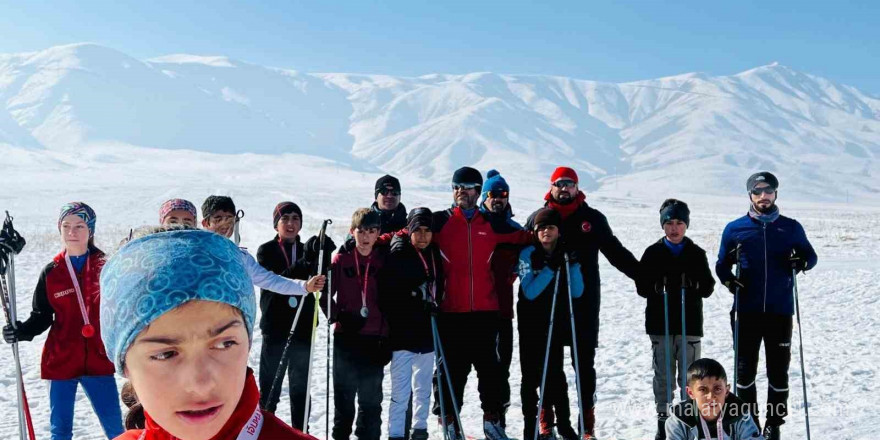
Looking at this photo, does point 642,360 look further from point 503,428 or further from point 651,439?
point 503,428

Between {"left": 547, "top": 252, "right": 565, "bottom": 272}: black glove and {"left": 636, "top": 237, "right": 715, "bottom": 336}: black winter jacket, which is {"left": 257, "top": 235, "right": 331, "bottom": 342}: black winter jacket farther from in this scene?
{"left": 636, "top": 237, "right": 715, "bottom": 336}: black winter jacket

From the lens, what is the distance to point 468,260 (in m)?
5.22

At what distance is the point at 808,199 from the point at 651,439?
141 meters

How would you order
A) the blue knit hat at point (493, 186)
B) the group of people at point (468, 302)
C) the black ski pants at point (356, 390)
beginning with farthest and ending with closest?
1. the blue knit hat at point (493, 186)
2. the black ski pants at point (356, 390)
3. the group of people at point (468, 302)

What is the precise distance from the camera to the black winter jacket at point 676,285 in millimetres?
5066

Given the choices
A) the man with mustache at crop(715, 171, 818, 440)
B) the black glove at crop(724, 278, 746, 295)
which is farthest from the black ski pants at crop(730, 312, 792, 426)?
the black glove at crop(724, 278, 746, 295)

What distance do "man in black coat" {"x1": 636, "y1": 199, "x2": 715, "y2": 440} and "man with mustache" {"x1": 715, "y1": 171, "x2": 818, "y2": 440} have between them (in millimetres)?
202

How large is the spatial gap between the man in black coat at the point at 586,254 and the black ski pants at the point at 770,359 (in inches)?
39.3

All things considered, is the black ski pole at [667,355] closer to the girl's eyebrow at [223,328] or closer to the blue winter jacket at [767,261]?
→ the blue winter jacket at [767,261]

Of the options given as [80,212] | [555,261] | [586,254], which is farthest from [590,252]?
[80,212]

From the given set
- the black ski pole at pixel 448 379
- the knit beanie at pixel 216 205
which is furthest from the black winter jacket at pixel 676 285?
the knit beanie at pixel 216 205

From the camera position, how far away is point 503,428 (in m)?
5.22

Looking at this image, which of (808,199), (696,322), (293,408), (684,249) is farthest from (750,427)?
(808,199)

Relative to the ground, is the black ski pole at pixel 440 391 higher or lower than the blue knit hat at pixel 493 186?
lower
